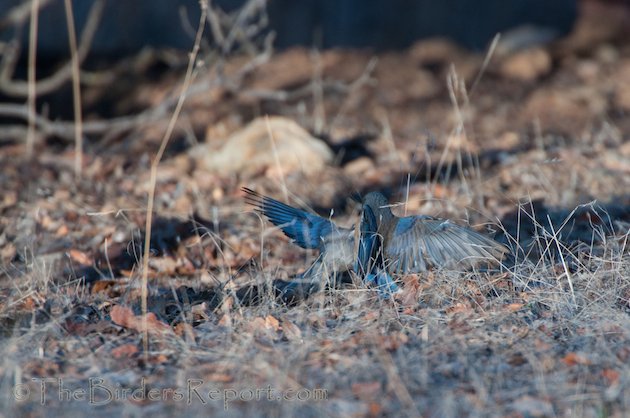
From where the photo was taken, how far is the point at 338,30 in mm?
9508

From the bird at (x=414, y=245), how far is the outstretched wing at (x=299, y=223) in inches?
9.6

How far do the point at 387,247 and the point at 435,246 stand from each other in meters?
0.21

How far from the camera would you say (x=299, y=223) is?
12.9ft

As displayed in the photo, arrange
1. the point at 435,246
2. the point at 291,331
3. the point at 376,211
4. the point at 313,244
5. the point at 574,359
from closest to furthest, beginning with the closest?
the point at 574,359 → the point at 291,331 → the point at 435,246 → the point at 376,211 → the point at 313,244

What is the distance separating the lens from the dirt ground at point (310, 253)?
9.27 feet

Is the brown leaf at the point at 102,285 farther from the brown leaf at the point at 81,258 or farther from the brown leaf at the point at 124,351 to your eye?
the brown leaf at the point at 124,351

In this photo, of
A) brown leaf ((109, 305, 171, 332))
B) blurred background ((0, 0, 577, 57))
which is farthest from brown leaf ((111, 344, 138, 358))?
blurred background ((0, 0, 577, 57))

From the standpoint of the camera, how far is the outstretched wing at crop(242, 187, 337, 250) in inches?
153

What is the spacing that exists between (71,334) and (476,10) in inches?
301

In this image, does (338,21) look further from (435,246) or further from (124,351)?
(124,351)

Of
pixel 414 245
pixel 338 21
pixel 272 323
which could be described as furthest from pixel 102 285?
pixel 338 21

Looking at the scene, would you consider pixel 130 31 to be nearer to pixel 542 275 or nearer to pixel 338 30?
pixel 338 30

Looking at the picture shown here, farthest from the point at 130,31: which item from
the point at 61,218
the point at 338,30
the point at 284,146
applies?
the point at 61,218

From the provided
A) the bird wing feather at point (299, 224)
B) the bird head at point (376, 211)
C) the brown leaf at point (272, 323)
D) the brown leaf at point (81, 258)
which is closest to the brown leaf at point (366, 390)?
the brown leaf at point (272, 323)
